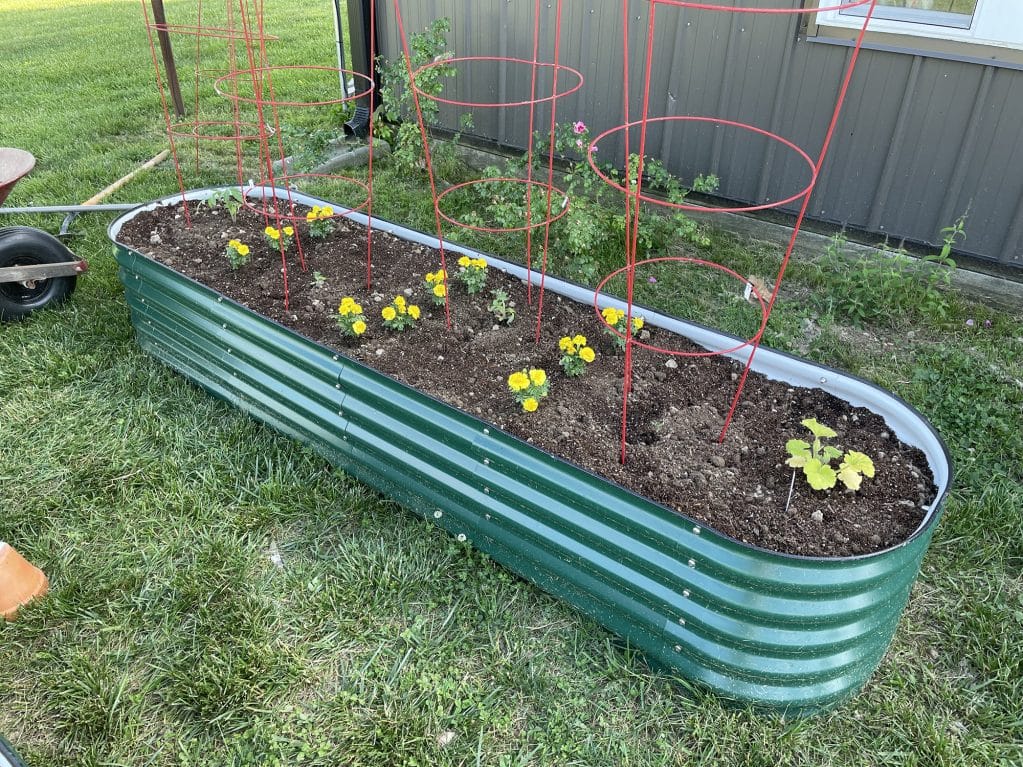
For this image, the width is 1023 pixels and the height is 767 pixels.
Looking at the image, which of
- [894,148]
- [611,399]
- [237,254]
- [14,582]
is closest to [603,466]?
[611,399]

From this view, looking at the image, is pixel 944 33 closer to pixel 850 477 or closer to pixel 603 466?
pixel 850 477

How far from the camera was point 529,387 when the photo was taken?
2.48 metres

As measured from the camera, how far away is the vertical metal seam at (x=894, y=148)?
142 inches

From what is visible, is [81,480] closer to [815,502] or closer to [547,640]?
[547,640]

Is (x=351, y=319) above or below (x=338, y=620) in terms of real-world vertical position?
above

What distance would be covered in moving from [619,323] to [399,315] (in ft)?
2.77

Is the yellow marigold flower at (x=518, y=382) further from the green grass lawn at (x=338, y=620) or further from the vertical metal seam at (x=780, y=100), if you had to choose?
the vertical metal seam at (x=780, y=100)

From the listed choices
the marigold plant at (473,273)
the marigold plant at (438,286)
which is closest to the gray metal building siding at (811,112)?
the marigold plant at (473,273)

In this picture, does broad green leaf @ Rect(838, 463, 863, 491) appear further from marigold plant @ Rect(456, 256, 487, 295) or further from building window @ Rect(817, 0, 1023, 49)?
building window @ Rect(817, 0, 1023, 49)

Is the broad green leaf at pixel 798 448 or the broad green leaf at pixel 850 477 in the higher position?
the broad green leaf at pixel 798 448

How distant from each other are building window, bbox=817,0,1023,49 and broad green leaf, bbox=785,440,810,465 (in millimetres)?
2415

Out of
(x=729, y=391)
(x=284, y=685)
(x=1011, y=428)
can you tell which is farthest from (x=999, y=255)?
(x=284, y=685)

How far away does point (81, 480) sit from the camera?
2.84 meters

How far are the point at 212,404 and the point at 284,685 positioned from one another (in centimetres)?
143
